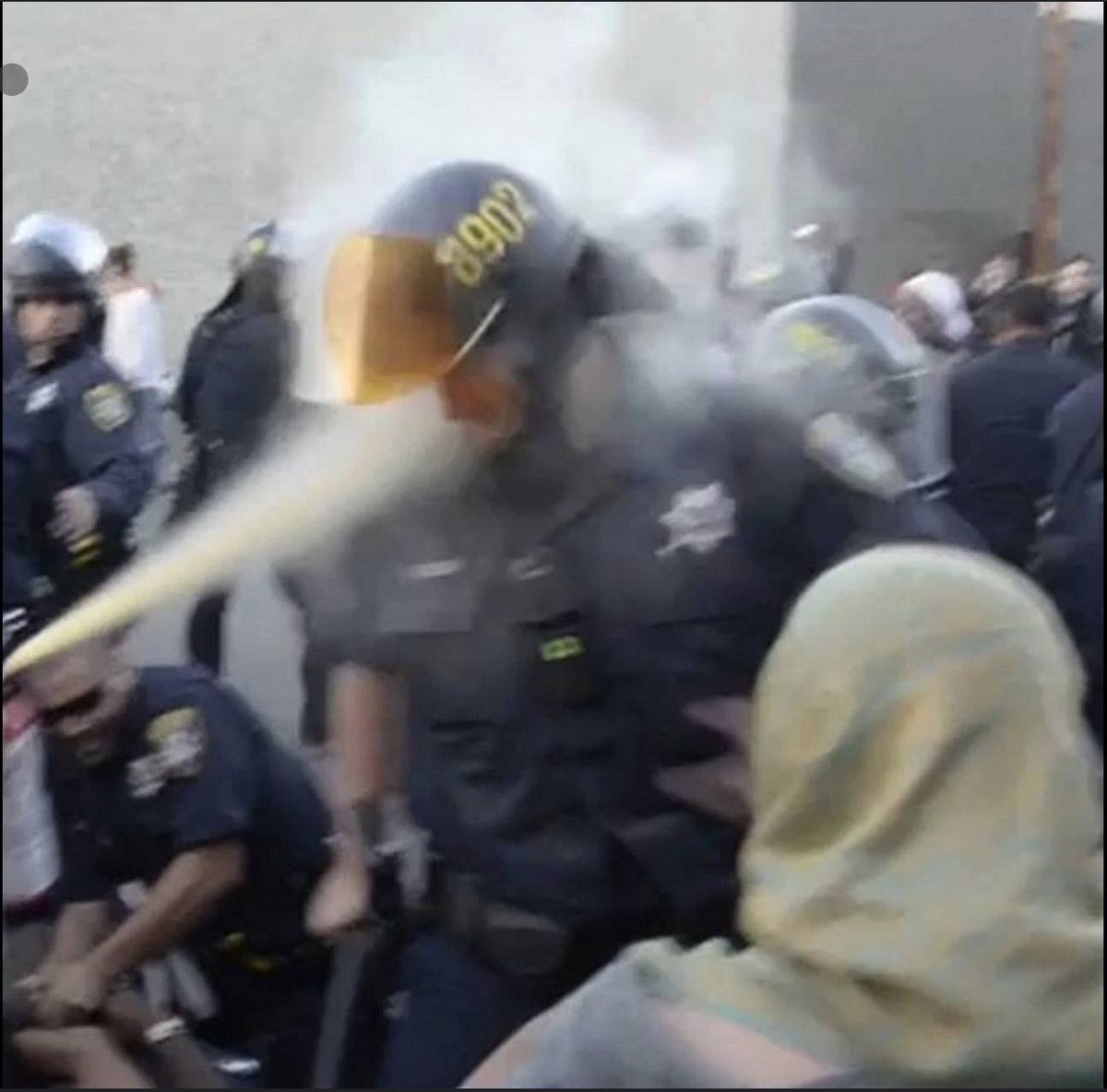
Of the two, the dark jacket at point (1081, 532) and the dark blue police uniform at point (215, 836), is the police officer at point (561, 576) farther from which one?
the dark jacket at point (1081, 532)

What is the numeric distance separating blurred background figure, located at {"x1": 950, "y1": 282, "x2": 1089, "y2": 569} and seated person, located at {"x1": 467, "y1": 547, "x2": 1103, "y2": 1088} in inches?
179

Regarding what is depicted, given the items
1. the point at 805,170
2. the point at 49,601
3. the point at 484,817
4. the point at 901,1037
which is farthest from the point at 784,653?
the point at 805,170

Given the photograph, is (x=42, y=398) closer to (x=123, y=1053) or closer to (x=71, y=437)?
(x=71, y=437)

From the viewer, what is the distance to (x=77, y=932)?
3719 mm

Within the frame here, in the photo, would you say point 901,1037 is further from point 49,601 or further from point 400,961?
point 49,601

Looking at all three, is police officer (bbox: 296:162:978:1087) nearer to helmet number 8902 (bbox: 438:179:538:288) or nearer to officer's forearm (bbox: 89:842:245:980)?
helmet number 8902 (bbox: 438:179:538:288)

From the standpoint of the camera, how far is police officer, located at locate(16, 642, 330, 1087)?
3.66m

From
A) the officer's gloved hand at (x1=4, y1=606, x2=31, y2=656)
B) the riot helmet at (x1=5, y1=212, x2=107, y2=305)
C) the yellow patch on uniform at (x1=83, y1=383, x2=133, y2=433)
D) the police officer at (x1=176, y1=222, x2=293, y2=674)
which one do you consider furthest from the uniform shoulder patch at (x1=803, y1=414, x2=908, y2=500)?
the riot helmet at (x1=5, y1=212, x2=107, y2=305)

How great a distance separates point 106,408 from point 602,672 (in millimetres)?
2601

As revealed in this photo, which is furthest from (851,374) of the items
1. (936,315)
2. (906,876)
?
(936,315)

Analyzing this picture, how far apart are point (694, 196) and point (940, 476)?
3.75 ft

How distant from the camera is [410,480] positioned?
A: 11.0 ft

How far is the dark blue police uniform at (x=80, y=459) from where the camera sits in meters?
5.36

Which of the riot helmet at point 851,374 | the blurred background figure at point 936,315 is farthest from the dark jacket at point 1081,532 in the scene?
the blurred background figure at point 936,315
